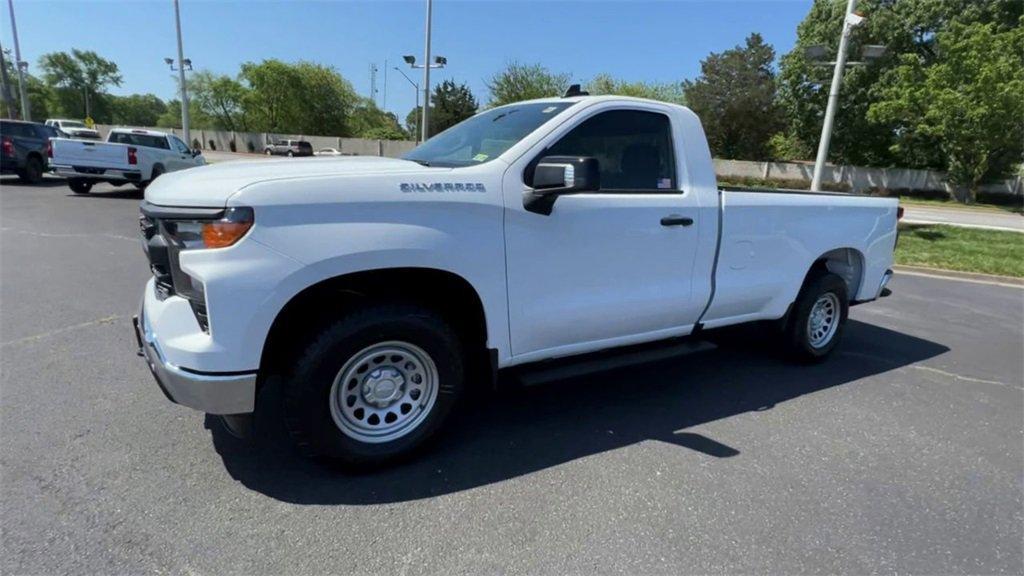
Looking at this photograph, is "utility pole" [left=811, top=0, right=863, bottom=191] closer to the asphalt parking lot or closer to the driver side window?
the asphalt parking lot

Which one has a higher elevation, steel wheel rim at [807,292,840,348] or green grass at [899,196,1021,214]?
green grass at [899,196,1021,214]

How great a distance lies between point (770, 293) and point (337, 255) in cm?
325

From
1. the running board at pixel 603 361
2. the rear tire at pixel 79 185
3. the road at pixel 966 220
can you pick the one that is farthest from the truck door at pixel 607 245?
the road at pixel 966 220

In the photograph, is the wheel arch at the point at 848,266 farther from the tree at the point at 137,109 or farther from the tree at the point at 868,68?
the tree at the point at 137,109

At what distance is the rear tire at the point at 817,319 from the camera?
4582 mm

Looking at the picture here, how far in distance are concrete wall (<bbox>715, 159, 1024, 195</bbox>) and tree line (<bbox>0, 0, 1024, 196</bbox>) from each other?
1.61 metres

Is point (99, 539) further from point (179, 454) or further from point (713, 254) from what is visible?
point (713, 254)

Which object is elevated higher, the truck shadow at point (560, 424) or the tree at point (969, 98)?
the tree at point (969, 98)

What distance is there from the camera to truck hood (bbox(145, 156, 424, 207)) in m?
2.41

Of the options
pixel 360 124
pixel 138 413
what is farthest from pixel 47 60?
pixel 138 413

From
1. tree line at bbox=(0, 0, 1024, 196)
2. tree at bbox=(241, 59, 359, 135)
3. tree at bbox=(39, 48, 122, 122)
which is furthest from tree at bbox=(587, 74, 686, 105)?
tree at bbox=(39, 48, 122, 122)

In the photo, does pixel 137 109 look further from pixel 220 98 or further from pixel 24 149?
pixel 24 149

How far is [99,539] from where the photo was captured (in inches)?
91.7

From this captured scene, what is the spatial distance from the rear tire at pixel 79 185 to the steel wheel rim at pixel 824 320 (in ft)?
56.3
